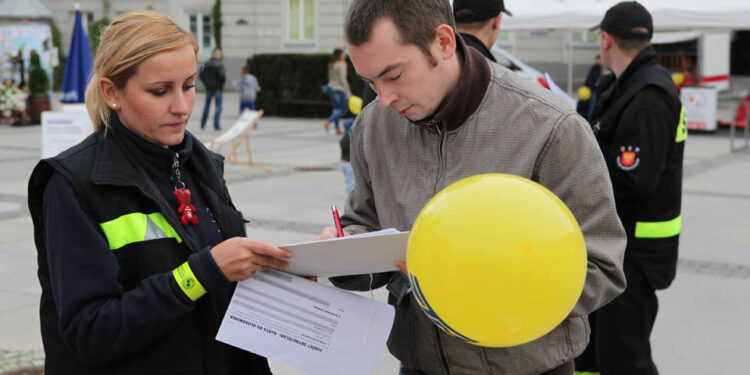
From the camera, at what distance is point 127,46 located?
73.5 inches

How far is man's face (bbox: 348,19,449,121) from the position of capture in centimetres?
174

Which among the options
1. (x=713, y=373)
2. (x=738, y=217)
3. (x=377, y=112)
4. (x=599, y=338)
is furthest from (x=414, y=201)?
(x=738, y=217)

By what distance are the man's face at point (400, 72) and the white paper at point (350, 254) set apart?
0.31m

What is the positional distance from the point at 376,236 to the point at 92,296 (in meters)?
0.65

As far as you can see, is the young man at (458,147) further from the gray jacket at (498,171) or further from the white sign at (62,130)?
the white sign at (62,130)

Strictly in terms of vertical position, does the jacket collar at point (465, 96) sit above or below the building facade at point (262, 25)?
below

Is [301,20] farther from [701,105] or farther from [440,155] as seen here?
[440,155]

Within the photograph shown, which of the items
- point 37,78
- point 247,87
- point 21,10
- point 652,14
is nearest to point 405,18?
point 652,14

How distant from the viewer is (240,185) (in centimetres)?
1009

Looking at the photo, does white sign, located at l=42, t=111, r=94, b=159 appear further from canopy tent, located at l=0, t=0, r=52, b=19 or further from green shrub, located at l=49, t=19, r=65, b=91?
green shrub, located at l=49, t=19, r=65, b=91

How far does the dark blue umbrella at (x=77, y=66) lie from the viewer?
309 inches

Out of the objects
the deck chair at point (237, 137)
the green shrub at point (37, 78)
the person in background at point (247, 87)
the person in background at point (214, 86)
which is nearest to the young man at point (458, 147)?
the deck chair at point (237, 137)

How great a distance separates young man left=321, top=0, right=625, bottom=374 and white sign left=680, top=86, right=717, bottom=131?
50.2 ft

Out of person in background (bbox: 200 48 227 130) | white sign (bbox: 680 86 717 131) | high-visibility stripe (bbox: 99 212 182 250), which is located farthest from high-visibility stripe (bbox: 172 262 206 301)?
person in background (bbox: 200 48 227 130)
